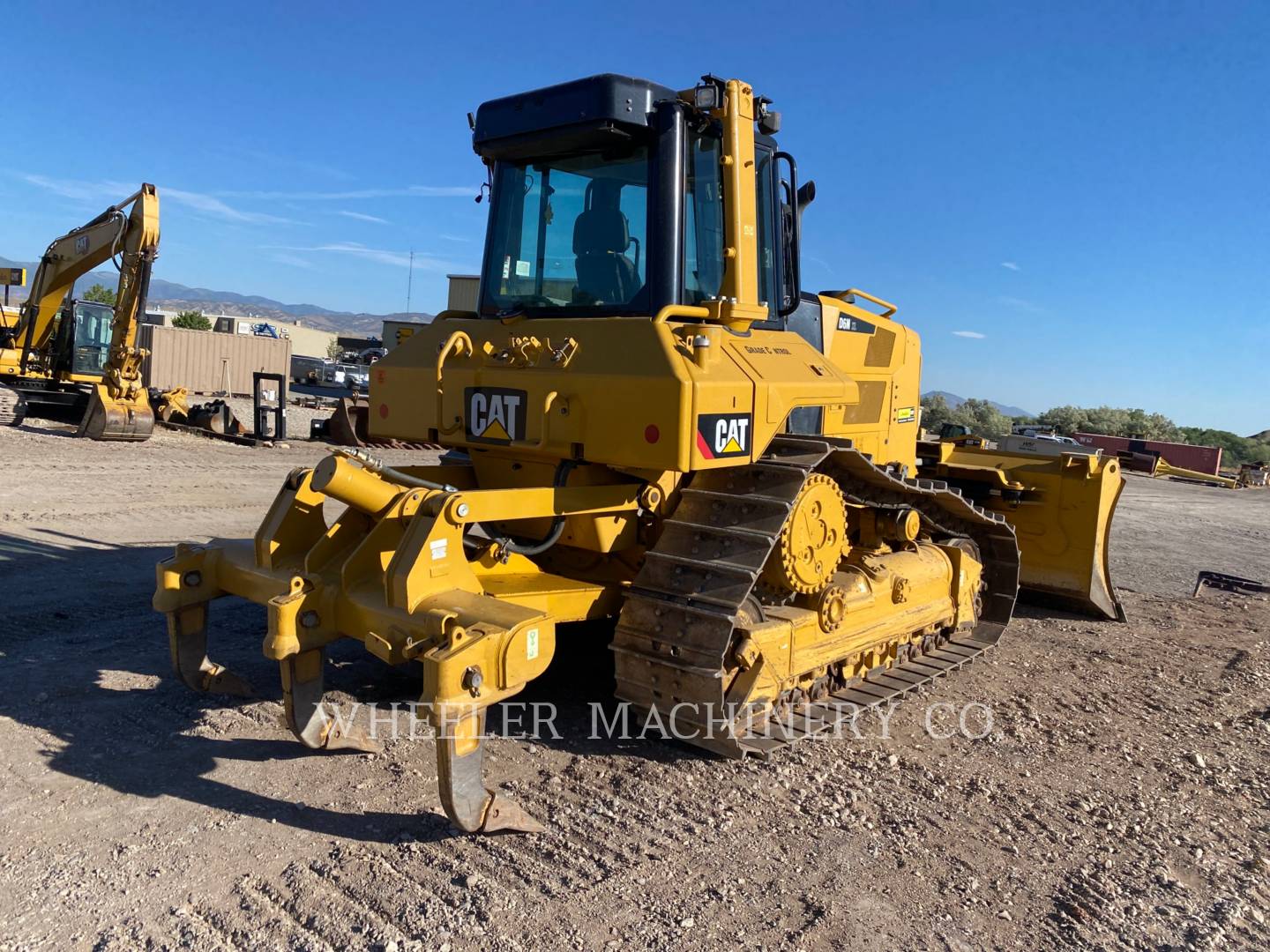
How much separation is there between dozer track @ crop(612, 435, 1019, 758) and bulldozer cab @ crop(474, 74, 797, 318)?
0.89 metres

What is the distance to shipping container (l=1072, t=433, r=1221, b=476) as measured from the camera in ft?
97.7

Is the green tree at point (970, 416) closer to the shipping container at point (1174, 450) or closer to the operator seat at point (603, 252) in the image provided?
the shipping container at point (1174, 450)

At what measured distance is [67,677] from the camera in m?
4.91

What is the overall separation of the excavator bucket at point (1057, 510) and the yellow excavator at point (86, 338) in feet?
44.6

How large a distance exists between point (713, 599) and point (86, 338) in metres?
18.9

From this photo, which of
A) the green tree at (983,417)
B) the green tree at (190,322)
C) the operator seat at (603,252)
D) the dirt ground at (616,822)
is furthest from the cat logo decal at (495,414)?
the green tree at (190,322)

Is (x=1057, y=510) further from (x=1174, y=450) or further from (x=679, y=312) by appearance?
(x=1174, y=450)

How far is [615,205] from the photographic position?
4.65 m

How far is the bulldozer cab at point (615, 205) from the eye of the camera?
4367 mm

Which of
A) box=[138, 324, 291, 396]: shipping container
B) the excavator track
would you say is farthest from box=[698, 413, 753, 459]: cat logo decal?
box=[138, 324, 291, 396]: shipping container

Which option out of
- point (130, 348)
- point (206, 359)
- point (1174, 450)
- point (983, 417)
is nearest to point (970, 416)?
point (983, 417)

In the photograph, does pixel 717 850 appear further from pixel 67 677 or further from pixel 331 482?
pixel 67 677

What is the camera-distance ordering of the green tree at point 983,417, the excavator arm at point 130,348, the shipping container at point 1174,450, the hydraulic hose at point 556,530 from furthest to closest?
the green tree at point 983,417 → the shipping container at point 1174,450 → the excavator arm at point 130,348 → the hydraulic hose at point 556,530

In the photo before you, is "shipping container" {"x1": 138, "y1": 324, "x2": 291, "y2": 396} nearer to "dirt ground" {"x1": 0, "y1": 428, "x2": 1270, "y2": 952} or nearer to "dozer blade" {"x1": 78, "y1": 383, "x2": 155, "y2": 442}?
"dozer blade" {"x1": 78, "y1": 383, "x2": 155, "y2": 442}
